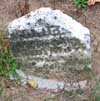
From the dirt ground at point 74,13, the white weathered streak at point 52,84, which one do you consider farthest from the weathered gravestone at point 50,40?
the dirt ground at point 74,13

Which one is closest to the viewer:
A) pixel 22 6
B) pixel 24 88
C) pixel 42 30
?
pixel 42 30

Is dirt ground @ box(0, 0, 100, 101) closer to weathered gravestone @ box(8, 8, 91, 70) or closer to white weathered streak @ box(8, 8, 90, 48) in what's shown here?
weathered gravestone @ box(8, 8, 91, 70)

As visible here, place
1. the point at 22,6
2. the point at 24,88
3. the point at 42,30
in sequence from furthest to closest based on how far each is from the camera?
the point at 22,6
the point at 24,88
the point at 42,30

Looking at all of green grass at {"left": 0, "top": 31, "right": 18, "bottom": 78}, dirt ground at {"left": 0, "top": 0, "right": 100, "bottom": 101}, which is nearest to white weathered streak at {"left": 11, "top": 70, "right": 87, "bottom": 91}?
green grass at {"left": 0, "top": 31, "right": 18, "bottom": 78}

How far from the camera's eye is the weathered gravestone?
325cm

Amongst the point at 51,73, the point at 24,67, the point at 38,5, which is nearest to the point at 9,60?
the point at 24,67

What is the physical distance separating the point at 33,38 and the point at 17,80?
17.0 inches

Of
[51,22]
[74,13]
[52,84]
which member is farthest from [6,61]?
[74,13]

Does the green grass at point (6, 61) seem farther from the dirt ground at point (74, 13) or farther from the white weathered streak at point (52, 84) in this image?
the dirt ground at point (74, 13)

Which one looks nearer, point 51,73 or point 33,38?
point 33,38

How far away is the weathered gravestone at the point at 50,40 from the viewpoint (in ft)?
10.7

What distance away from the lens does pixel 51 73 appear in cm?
361

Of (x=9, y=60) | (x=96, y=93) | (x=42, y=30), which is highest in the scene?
(x=42, y=30)

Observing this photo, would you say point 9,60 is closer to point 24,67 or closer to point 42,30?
point 24,67
